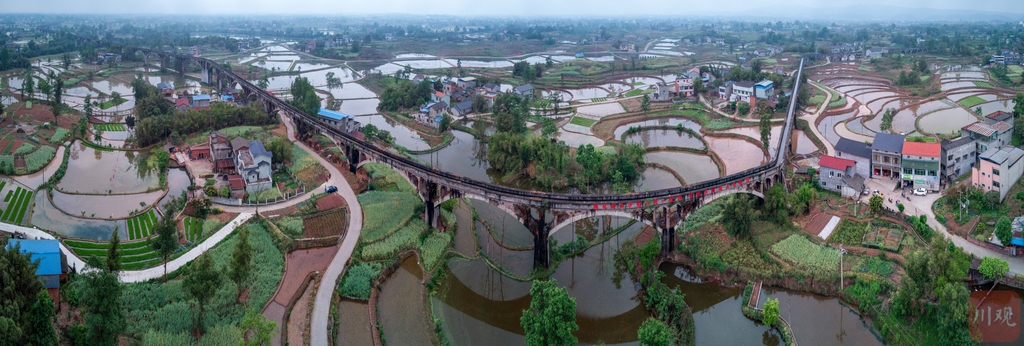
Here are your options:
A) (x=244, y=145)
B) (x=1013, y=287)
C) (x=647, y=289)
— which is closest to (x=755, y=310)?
(x=647, y=289)

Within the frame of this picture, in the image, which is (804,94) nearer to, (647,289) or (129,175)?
(647,289)

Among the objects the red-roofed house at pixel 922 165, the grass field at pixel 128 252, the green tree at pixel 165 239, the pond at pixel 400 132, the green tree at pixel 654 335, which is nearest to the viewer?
the green tree at pixel 654 335

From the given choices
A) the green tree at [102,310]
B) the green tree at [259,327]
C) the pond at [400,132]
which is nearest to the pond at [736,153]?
the pond at [400,132]

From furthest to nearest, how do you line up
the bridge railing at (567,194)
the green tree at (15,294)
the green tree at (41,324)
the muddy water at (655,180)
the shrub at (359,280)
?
1. the muddy water at (655,180)
2. the bridge railing at (567,194)
3. the shrub at (359,280)
4. the green tree at (41,324)
5. the green tree at (15,294)

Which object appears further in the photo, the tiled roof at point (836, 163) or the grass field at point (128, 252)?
the tiled roof at point (836, 163)

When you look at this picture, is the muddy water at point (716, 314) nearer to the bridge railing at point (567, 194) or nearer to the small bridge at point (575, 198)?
the small bridge at point (575, 198)

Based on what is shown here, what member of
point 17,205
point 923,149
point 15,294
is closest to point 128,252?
point 15,294

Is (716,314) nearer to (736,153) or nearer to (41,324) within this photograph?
(41,324)
